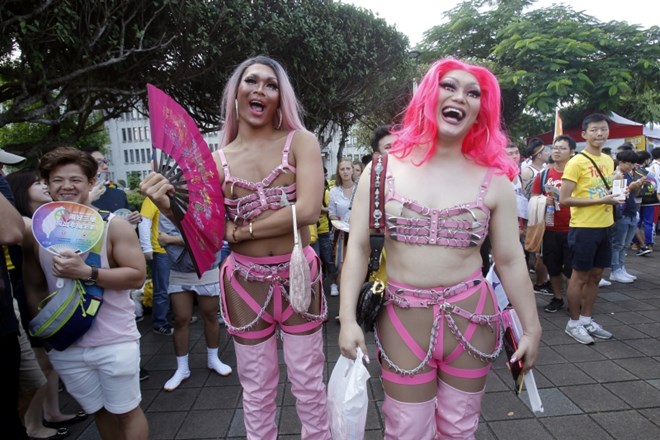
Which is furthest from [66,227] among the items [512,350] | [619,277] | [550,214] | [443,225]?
[619,277]

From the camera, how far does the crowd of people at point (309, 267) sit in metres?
1.72

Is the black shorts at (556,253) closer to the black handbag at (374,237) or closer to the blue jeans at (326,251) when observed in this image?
the blue jeans at (326,251)

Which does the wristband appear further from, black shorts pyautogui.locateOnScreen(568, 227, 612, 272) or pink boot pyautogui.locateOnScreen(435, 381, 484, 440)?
black shorts pyautogui.locateOnScreen(568, 227, 612, 272)

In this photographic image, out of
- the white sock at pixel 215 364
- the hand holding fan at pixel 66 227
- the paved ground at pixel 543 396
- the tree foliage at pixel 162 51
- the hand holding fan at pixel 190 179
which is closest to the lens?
the hand holding fan at pixel 190 179

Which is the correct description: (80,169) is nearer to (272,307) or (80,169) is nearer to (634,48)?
(272,307)

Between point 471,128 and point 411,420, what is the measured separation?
4.12 ft

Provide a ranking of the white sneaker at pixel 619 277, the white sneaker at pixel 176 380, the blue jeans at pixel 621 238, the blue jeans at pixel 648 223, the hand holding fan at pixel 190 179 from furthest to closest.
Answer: the blue jeans at pixel 648 223 < the blue jeans at pixel 621 238 < the white sneaker at pixel 619 277 < the white sneaker at pixel 176 380 < the hand holding fan at pixel 190 179

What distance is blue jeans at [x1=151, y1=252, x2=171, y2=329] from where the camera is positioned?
468cm

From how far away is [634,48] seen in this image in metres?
14.5

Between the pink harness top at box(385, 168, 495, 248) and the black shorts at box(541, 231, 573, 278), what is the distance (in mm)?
3664

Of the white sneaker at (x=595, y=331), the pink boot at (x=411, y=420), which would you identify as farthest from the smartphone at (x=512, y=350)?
the white sneaker at (x=595, y=331)

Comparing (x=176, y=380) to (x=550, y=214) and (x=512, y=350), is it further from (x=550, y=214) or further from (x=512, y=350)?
(x=550, y=214)

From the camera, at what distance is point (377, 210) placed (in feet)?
5.76

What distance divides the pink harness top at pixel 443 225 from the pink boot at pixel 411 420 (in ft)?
2.19
